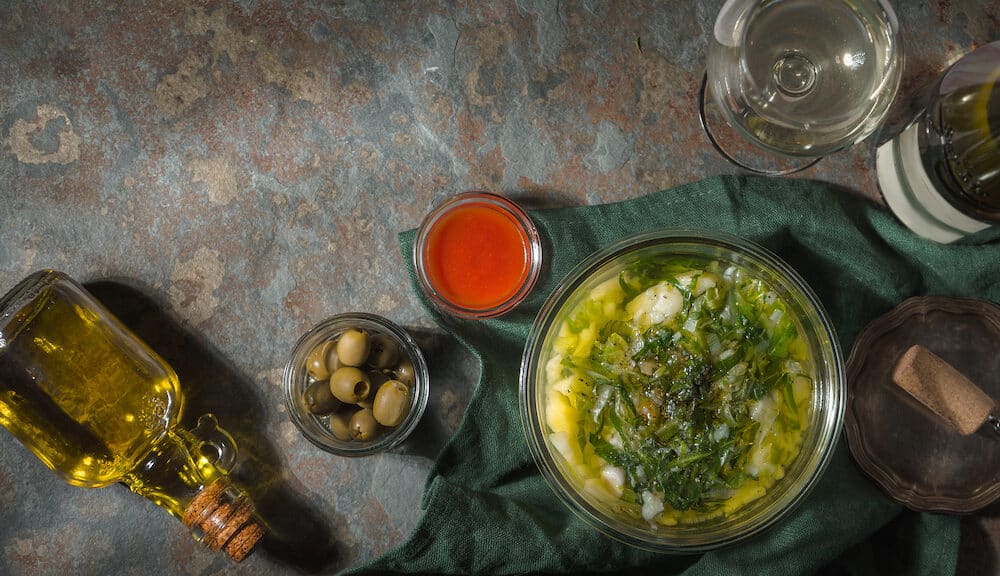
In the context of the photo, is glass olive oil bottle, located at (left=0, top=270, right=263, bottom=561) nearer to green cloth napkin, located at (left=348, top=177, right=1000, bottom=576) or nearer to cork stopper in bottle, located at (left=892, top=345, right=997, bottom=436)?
green cloth napkin, located at (left=348, top=177, right=1000, bottom=576)

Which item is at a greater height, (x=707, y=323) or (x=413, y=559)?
(x=707, y=323)

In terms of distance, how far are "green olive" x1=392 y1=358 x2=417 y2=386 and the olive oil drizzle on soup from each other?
1.29ft

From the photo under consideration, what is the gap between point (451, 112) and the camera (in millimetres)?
2088

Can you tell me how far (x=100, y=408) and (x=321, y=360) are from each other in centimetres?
56

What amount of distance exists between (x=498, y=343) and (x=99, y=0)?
4.91 feet

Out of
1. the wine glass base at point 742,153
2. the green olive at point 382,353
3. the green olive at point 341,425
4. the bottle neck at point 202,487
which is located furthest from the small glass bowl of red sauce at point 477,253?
the bottle neck at point 202,487

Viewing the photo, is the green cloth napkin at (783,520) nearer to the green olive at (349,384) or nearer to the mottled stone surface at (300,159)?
the mottled stone surface at (300,159)

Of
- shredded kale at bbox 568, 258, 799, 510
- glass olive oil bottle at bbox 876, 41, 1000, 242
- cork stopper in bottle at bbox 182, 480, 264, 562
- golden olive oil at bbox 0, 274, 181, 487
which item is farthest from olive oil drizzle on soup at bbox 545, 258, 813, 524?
golden olive oil at bbox 0, 274, 181, 487

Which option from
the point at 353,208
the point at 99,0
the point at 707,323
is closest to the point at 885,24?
the point at 707,323

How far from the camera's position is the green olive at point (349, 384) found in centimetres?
187

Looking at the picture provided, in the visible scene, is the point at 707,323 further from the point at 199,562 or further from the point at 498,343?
the point at 199,562

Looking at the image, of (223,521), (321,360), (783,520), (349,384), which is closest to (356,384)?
(349,384)

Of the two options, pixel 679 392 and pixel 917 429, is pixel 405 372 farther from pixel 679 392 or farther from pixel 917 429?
pixel 917 429

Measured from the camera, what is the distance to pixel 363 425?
1905 millimetres
